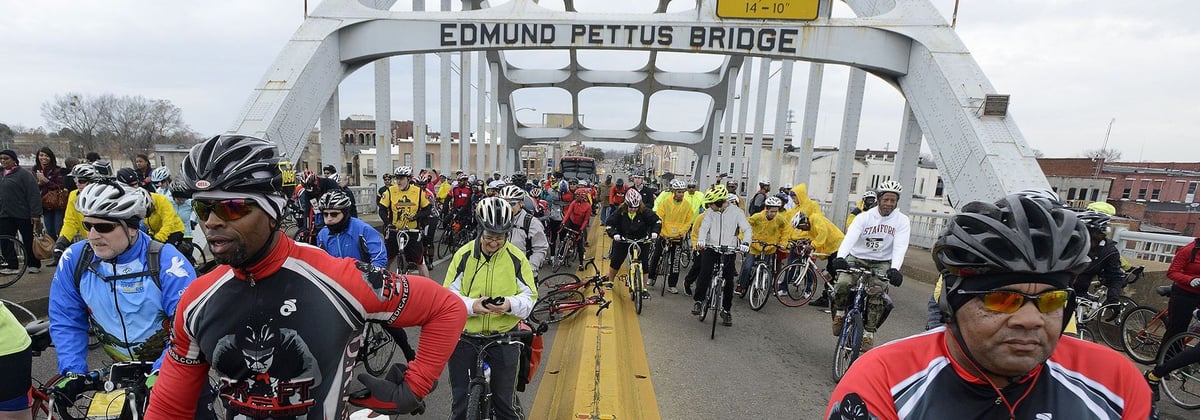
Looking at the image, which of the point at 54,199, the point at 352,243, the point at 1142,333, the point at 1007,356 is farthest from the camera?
the point at 54,199

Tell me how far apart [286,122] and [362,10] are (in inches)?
107

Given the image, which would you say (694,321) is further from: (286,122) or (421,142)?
(421,142)

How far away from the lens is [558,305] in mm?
6086

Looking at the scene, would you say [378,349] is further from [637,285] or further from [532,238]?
[637,285]

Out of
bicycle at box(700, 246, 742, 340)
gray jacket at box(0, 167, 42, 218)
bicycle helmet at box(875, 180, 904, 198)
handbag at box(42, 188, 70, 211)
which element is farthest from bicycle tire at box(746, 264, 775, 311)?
handbag at box(42, 188, 70, 211)

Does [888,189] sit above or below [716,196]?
above

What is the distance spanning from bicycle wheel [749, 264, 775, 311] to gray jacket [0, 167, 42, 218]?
1046cm

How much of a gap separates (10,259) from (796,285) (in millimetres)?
11434

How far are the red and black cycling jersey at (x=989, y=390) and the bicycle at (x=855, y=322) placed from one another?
11.4ft

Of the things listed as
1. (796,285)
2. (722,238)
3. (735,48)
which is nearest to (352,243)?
(722,238)

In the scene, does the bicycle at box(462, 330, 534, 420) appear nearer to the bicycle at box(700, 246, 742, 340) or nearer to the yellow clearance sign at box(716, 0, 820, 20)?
the bicycle at box(700, 246, 742, 340)

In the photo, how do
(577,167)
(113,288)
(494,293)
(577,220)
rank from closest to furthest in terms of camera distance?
(113,288), (494,293), (577,220), (577,167)

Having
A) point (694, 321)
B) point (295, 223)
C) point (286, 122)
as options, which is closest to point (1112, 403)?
point (694, 321)

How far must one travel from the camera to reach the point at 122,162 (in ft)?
149
